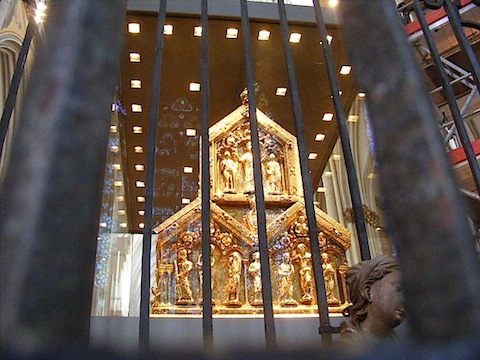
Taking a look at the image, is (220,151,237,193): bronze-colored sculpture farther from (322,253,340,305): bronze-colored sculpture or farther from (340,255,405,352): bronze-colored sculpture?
(340,255,405,352): bronze-colored sculpture

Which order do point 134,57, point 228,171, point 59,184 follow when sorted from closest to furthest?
point 59,184 → point 228,171 → point 134,57

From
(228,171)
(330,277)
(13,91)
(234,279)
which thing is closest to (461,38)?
(13,91)

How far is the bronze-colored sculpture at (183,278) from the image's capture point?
3.68 meters

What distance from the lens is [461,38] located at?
119 centimetres

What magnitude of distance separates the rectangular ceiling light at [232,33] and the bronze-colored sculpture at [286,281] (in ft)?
10.4

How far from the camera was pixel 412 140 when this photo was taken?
0.53m

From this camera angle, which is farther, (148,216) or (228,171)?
(228,171)

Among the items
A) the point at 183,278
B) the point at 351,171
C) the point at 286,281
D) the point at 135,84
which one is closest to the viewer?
the point at 351,171

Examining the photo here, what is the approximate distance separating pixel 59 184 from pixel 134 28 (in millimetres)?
5846

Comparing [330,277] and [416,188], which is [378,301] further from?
[330,277]

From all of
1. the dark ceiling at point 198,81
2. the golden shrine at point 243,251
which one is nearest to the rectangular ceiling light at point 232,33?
the dark ceiling at point 198,81

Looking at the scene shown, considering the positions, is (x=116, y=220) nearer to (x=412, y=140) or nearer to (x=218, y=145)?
(x=218, y=145)

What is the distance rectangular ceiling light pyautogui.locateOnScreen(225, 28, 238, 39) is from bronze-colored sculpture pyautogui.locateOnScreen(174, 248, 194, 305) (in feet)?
10.6

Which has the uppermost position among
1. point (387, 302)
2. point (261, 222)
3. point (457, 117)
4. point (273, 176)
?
point (273, 176)
